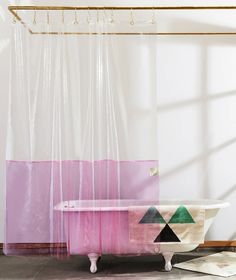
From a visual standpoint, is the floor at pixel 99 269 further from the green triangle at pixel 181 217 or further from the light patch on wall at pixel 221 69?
the light patch on wall at pixel 221 69

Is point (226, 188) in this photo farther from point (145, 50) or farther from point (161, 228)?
point (145, 50)

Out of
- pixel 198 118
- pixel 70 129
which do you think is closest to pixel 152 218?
pixel 70 129

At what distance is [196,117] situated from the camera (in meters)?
4.64

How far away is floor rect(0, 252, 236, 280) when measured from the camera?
3.64 meters

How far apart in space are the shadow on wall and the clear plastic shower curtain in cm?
112

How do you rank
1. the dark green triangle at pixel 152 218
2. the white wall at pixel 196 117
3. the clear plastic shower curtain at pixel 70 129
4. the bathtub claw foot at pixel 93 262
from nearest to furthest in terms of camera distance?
the clear plastic shower curtain at pixel 70 129 → the dark green triangle at pixel 152 218 → the bathtub claw foot at pixel 93 262 → the white wall at pixel 196 117

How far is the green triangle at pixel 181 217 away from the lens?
143 inches

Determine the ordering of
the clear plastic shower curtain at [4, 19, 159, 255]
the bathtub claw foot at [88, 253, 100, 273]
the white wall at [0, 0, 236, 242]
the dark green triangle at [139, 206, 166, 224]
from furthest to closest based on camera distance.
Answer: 1. the white wall at [0, 0, 236, 242]
2. the bathtub claw foot at [88, 253, 100, 273]
3. the dark green triangle at [139, 206, 166, 224]
4. the clear plastic shower curtain at [4, 19, 159, 255]

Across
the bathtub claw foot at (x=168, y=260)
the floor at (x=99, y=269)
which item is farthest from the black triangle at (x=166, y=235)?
the floor at (x=99, y=269)

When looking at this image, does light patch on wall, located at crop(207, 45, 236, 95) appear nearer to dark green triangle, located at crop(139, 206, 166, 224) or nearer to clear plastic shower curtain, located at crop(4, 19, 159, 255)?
clear plastic shower curtain, located at crop(4, 19, 159, 255)

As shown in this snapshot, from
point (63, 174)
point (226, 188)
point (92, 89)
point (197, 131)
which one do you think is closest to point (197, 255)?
point (226, 188)

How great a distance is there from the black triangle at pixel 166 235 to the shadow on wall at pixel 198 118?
968mm

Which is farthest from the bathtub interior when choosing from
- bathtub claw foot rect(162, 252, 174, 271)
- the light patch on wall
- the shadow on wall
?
the light patch on wall

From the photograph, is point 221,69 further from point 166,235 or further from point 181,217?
point 166,235
